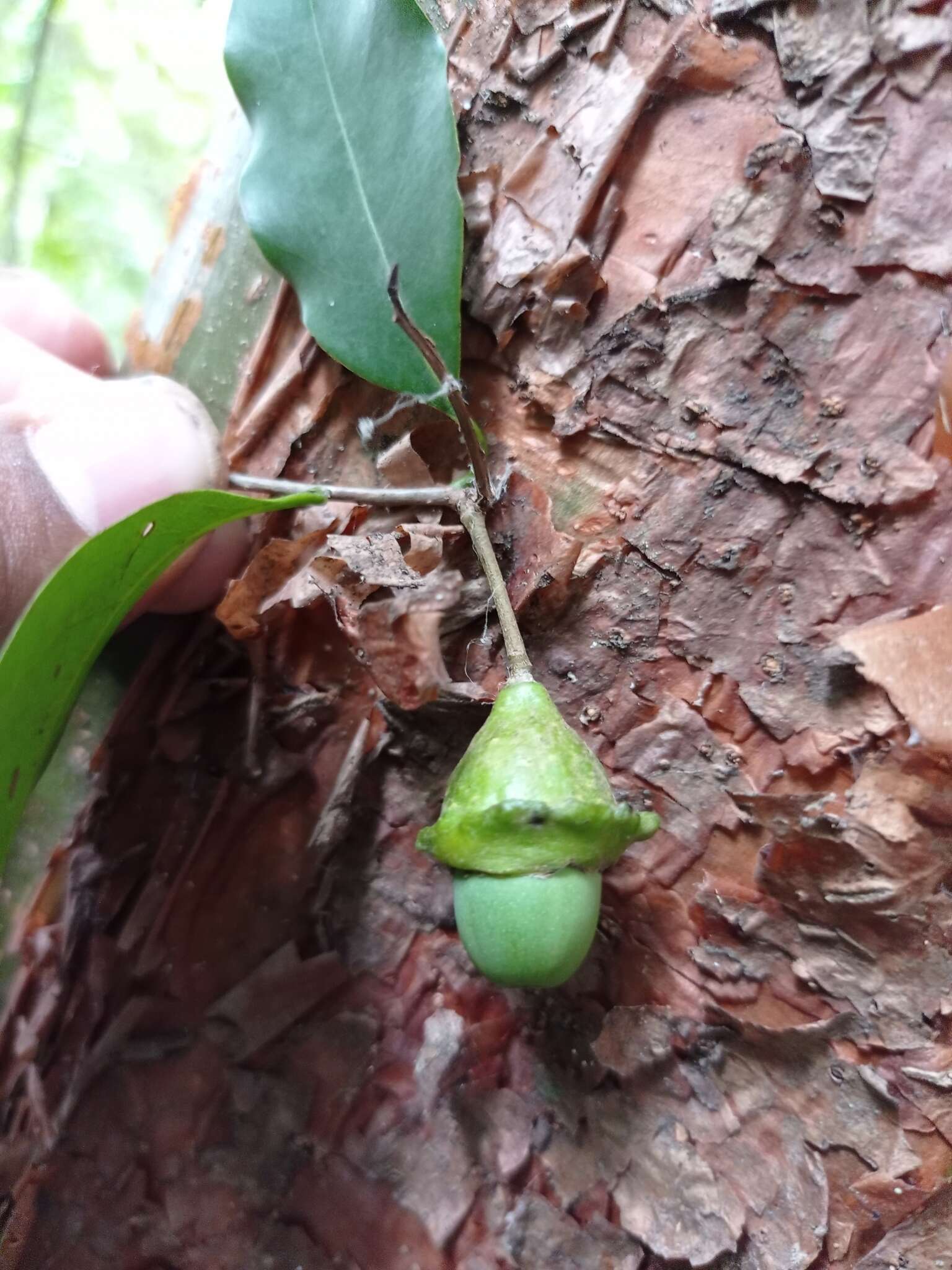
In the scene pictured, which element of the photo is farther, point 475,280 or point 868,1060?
point 475,280

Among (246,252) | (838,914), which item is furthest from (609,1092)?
(246,252)

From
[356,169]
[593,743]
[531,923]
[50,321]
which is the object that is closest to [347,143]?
[356,169]

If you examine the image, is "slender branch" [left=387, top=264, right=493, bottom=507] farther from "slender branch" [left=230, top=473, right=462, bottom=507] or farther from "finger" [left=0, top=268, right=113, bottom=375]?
"finger" [left=0, top=268, right=113, bottom=375]

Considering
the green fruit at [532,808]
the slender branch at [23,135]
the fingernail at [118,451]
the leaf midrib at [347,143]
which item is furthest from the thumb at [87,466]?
the slender branch at [23,135]

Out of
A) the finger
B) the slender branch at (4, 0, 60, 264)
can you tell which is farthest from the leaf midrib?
the slender branch at (4, 0, 60, 264)

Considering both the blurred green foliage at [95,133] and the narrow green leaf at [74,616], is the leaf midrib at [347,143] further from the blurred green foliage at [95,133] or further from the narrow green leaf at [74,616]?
the blurred green foliage at [95,133]

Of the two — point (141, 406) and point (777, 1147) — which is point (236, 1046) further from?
point (141, 406)

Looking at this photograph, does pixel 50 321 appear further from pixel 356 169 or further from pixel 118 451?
pixel 356 169
